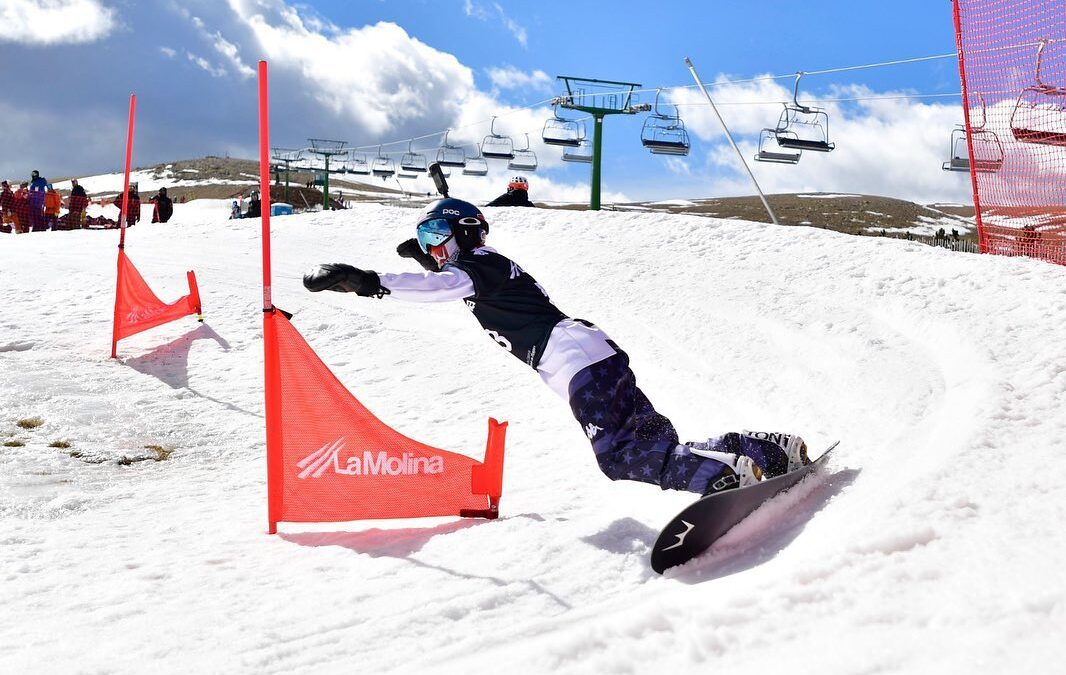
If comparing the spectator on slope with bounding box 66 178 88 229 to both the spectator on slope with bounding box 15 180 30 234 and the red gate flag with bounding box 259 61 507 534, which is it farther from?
the red gate flag with bounding box 259 61 507 534

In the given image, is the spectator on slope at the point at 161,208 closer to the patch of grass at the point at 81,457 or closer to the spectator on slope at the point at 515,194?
the spectator on slope at the point at 515,194

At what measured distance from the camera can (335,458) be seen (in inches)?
168

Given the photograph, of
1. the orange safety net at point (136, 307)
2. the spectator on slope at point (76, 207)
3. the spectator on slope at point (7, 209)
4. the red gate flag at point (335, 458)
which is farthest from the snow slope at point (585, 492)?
the spectator on slope at point (76, 207)

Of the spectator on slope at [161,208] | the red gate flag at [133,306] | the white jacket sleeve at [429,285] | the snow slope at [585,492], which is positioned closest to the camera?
the snow slope at [585,492]

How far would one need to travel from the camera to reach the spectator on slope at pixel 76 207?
20719 mm

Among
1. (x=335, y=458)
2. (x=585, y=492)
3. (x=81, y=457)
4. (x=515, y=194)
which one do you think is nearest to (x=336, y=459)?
(x=335, y=458)

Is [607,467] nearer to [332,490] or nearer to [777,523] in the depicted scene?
[777,523]

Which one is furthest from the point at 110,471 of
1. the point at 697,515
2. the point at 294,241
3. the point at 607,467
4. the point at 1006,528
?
the point at 294,241

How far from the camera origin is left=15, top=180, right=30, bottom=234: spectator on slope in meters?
19.4

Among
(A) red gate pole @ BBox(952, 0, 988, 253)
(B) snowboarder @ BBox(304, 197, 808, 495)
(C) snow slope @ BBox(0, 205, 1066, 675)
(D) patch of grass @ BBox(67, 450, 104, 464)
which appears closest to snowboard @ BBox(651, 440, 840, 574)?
(C) snow slope @ BBox(0, 205, 1066, 675)

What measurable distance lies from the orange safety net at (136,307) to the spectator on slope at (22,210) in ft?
43.0

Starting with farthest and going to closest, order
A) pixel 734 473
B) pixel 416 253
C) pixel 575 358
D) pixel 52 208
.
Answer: pixel 52 208 < pixel 416 253 < pixel 575 358 < pixel 734 473

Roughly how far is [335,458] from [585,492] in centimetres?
137

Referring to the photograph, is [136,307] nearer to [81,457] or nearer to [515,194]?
[81,457]
